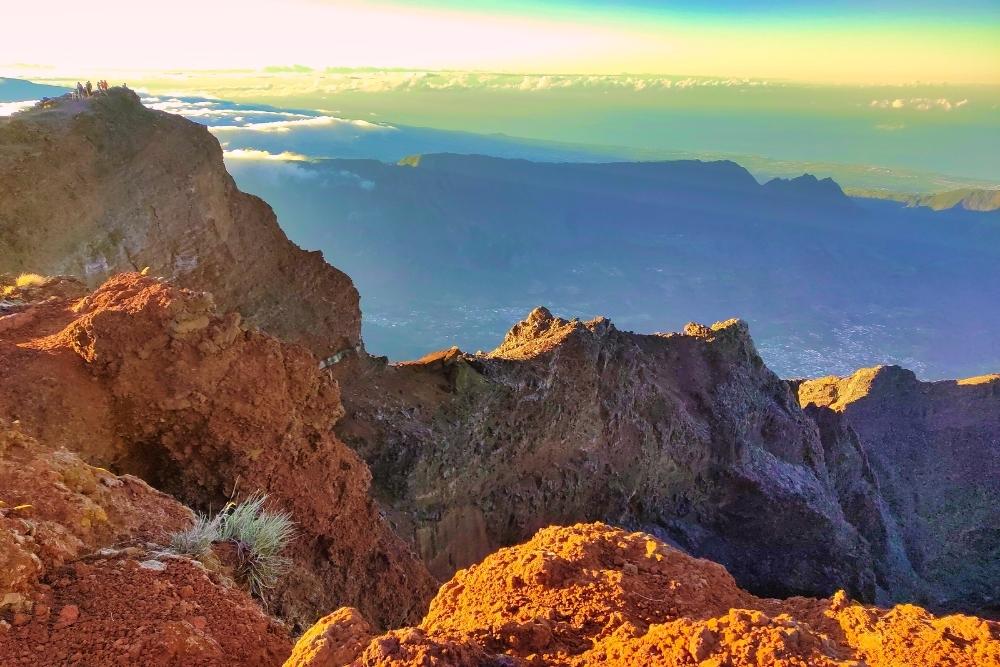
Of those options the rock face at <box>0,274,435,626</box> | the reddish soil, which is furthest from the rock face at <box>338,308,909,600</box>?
the reddish soil

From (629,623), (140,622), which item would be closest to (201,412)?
(140,622)

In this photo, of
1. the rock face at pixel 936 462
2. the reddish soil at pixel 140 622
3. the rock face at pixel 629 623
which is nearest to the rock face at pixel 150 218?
the reddish soil at pixel 140 622

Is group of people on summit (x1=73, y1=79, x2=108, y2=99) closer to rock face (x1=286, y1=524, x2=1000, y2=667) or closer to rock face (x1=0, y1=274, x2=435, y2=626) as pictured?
rock face (x1=0, y1=274, x2=435, y2=626)

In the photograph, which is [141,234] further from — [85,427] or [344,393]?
[85,427]

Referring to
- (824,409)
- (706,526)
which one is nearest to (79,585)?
(706,526)

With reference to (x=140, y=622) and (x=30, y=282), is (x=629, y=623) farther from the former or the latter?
(x=30, y=282)

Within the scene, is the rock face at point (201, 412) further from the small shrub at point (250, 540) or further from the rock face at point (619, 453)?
the rock face at point (619, 453)
